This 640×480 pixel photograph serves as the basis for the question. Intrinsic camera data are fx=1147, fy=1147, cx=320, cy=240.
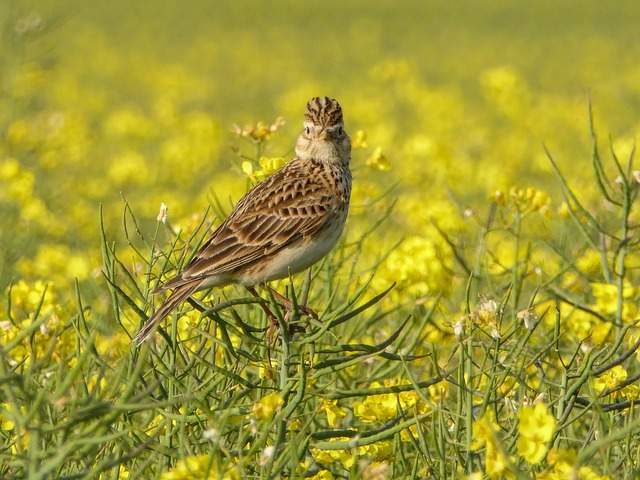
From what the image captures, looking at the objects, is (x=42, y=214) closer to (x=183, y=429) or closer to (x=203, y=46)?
(x=183, y=429)

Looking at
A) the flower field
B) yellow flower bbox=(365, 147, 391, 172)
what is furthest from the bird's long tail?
yellow flower bbox=(365, 147, 391, 172)

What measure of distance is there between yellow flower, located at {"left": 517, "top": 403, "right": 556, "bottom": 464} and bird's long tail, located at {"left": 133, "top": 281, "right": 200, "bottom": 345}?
Result: 5.47ft

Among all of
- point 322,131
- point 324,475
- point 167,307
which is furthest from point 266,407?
point 322,131

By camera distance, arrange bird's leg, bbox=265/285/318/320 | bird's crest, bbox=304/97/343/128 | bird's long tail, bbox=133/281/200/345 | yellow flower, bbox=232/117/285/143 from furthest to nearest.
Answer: bird's crest, bbox=304/97/343/128, yellow flower, bbox=232/117/285/143, bird's leg, bbox=265/285/318/320, bird's long tail, bbox=133/281/200/345

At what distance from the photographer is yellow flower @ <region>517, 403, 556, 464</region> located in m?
3.26

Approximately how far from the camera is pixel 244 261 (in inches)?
221

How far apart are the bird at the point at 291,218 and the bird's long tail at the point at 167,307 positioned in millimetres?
258

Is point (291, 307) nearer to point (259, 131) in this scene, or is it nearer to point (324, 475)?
point (324, 475)

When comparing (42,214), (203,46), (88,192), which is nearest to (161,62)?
(203,46)

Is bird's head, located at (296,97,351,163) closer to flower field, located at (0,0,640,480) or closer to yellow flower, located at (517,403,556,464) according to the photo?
flower field, located at (0,0,640,480)

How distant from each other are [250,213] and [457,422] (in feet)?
6.68

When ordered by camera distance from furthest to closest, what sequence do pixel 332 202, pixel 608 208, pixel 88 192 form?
1. pixel 88 192
2. pixel 608 208
3. pixel 332 202

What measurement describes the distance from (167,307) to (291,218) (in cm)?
126

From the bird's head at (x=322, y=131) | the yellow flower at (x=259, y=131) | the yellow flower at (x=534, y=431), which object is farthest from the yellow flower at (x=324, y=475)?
the bird's head at (x=322, y=131)
